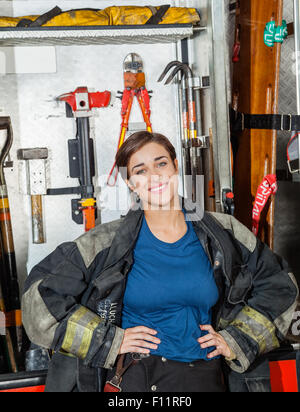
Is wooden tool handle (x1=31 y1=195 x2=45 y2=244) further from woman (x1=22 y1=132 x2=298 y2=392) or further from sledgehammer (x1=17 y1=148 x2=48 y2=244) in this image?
woman (x1=22 y1=132 x2=298 y2=392)

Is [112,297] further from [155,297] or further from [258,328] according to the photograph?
[258,328]

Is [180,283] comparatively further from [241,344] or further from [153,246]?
[241,344]

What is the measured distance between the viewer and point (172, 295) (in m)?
1.74

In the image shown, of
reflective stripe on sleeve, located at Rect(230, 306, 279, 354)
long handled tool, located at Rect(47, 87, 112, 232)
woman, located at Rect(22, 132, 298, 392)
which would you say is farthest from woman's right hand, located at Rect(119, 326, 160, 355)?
long handled tool, located at Rect(47, 87, 112, 232)

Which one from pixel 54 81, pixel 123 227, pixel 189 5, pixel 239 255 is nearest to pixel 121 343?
pixel 123 227

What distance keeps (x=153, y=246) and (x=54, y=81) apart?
1670mm

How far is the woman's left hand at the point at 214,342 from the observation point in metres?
1.70

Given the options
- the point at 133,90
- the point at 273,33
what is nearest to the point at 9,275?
the point at 133,90

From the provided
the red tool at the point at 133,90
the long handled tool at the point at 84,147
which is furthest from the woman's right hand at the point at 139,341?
the red tool at the point at 133,90

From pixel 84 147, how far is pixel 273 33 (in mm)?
1251

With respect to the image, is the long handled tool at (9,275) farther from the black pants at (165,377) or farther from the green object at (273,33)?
the green object at (273,33)

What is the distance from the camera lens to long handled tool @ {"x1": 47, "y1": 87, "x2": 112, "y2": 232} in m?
2.98

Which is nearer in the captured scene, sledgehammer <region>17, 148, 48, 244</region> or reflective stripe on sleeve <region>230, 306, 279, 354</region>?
reflective stripe on sleeve <region>230, 306, 279, 354</region>

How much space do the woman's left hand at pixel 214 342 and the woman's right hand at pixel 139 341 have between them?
0.16m
